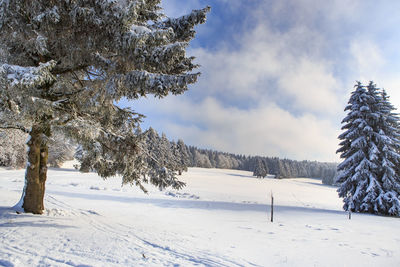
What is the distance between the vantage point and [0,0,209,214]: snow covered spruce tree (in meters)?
5.24

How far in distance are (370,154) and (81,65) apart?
19.6 meters

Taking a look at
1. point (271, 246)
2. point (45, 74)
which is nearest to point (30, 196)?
point (45, 74)

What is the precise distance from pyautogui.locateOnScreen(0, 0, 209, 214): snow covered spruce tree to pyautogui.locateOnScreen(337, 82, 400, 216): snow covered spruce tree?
16.6 meters

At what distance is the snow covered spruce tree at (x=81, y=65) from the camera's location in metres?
5.24

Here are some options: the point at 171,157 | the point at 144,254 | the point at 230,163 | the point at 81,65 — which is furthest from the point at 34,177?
the point at 230,163

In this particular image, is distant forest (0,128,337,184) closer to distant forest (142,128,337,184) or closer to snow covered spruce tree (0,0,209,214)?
distant forest (142,128,337,184)

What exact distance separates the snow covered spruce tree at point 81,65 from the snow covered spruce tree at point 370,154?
1658cm

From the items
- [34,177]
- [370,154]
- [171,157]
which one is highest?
[370,154]

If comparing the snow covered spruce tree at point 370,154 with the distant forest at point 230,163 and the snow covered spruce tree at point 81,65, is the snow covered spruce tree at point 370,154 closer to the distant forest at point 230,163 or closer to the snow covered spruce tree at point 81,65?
the snow covered spruce tree at point 81,65

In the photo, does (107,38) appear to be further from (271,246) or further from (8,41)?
(271,246)

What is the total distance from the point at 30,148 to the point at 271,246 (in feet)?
27.1

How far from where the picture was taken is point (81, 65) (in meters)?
6.94

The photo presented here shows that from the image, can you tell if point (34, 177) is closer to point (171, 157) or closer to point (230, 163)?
point (171, 157)

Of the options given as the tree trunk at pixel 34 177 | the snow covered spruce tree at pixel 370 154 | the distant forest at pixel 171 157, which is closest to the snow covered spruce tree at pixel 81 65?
the tree trunk at pixel 34 177
